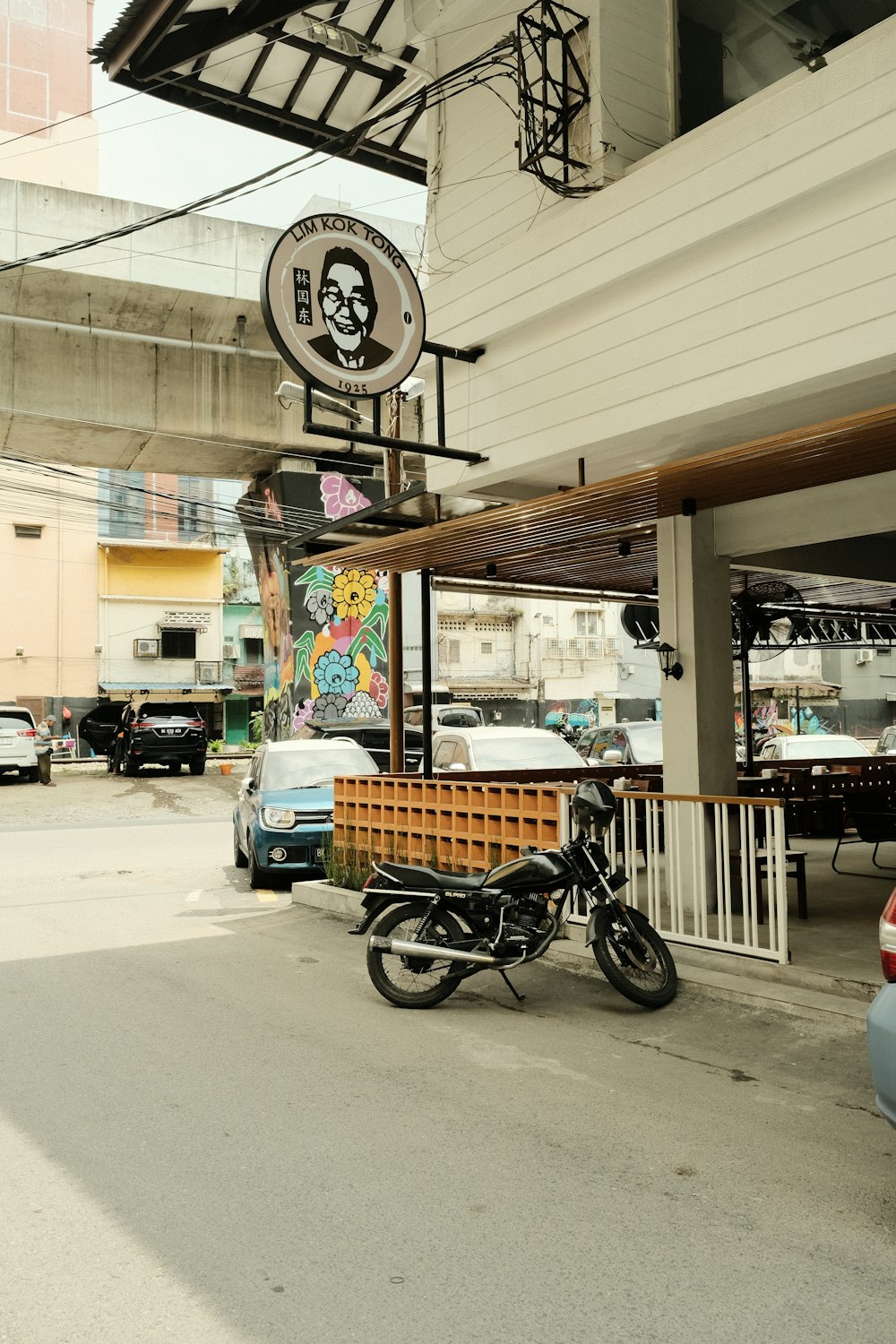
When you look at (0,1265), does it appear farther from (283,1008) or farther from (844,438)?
(844,438)

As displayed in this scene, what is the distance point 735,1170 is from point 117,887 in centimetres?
905

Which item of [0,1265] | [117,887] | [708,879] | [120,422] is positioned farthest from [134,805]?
[0,1265]

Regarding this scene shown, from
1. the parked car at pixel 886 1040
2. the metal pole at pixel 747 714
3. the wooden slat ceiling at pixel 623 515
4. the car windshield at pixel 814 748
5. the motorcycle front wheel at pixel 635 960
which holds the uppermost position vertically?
the wooden slat ceiling at pixel 623 515

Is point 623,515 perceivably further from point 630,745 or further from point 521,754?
point 630,745

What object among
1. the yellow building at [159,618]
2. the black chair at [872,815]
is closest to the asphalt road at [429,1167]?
the black chair at [872,815]

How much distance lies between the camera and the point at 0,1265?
3.33 metres

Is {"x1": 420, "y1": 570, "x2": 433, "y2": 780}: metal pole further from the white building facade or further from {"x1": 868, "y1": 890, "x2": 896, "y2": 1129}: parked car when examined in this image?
{"x1": 868, "y1": 890, "x2": 896, "y2": 1129}: parked car

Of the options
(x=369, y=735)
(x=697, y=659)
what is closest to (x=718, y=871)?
(x=697, y=659)

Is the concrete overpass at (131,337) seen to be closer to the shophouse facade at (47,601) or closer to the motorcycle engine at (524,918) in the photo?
the motorcycle engine at (524,918)

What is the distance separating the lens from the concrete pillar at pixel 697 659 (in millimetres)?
9125

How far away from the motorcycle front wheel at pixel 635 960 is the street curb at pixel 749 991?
10.5 inches

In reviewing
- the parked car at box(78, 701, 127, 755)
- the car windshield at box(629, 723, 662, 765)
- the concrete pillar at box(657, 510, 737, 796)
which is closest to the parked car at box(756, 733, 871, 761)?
the car windshield at box(629, 723, 662, 765)

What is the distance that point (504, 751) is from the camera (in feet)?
42.9

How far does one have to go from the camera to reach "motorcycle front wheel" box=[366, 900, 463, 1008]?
641 cm
